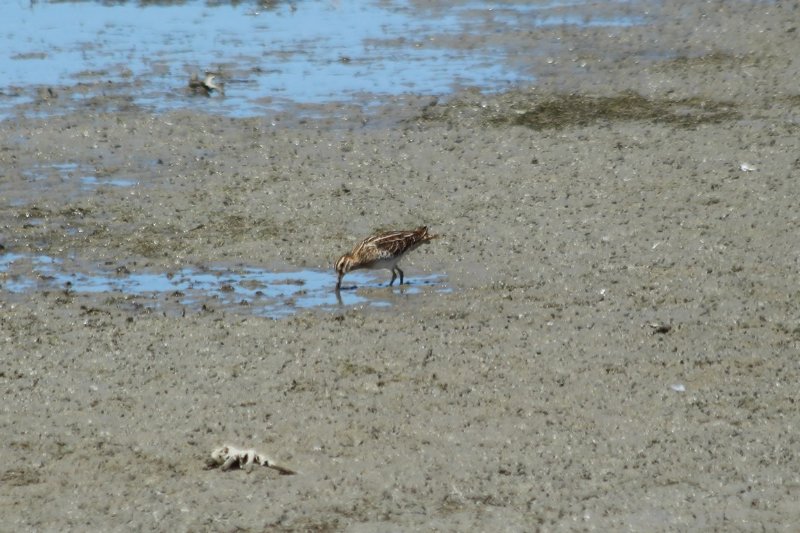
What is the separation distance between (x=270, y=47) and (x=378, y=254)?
9.93 metres

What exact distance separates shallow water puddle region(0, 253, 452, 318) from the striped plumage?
186 mm

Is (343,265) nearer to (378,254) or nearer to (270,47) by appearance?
(378,254)

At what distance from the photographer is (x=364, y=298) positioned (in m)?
11.0

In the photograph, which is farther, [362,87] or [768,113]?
[362,87]

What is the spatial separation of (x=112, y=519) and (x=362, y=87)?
36.5 ft

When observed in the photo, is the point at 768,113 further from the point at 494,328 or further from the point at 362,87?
the point at 494,328

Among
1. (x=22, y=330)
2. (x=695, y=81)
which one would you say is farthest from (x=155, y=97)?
(x=22, y=330)

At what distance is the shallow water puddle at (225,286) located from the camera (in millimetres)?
10656

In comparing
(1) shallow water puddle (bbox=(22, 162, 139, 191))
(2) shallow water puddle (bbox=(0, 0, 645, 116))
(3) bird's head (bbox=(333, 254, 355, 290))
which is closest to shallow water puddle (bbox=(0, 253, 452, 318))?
(3) bird's head (bbox=(333, 254, 355, 290))

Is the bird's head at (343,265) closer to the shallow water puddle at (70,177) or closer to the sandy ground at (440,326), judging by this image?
the sandy ground at (440,326)

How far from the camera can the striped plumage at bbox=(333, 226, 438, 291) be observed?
432 inches

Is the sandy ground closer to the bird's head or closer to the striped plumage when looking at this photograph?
the striped plumage

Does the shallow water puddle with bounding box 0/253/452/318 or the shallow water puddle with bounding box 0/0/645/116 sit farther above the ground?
the shallow water puddle with bounding box 0/0/645/116

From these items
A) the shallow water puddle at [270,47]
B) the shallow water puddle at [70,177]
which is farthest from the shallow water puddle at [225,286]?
the shallow water puddle at [270,47]
